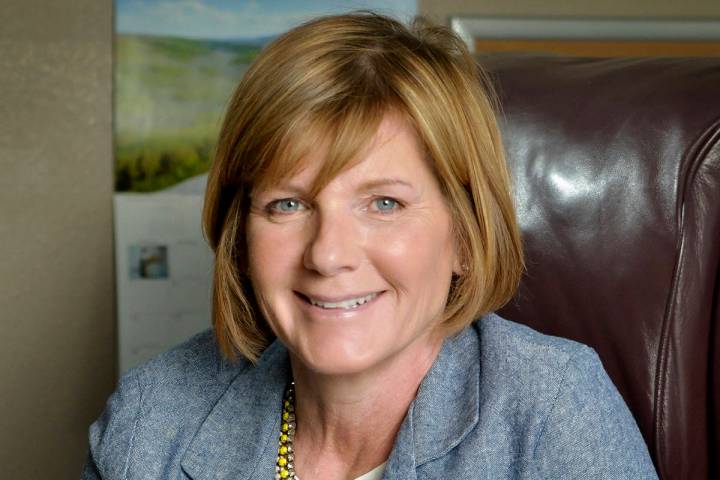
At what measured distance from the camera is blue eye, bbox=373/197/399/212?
1.13m

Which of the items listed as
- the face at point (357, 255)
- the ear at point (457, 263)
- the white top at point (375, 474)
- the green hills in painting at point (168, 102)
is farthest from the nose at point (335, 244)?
the green hills in painting at point (168, 102)

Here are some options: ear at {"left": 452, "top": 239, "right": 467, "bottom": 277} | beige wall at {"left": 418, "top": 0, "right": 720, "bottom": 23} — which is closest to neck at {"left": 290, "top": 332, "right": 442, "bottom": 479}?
ear at {"left": 452, "top": 239, "right": 467, "bottom": 277}

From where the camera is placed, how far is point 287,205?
1173 millimetres

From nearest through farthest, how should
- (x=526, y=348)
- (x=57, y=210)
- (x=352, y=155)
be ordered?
1. (x=352, y=155)
2. (x=526, y=348)
3. (x=57, y=210)

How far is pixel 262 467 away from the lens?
1.31 meters

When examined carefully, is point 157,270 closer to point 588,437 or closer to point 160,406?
point 160,406

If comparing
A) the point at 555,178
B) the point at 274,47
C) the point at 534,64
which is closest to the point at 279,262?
the point at 274,47

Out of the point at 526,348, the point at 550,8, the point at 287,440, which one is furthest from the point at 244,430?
the point at 550,8

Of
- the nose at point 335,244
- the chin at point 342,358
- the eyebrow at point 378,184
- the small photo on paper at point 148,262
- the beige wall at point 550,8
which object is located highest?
the beige wall at point 550,8

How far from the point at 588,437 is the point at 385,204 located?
38 centimetres

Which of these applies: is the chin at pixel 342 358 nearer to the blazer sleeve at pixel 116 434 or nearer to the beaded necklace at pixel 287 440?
the beaded necklace at pixel 287 440

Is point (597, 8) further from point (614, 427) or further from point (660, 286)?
point (614, 427)

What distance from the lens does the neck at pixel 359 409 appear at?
126 centimetres

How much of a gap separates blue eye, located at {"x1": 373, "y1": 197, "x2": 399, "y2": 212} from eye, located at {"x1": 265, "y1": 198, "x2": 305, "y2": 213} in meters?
0.10
